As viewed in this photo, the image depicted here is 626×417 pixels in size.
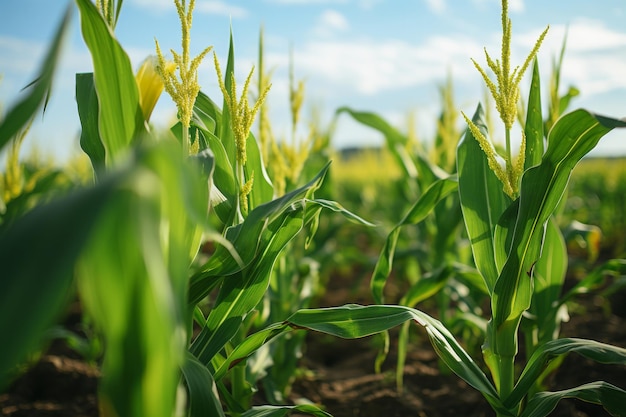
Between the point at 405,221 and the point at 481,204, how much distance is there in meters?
0.29

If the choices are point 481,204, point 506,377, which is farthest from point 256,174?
point 506,377

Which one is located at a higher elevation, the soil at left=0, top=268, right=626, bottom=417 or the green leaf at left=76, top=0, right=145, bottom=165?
the green leaf at left=76, top=0, right=145, bottom=165

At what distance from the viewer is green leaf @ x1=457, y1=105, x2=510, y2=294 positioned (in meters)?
1.59

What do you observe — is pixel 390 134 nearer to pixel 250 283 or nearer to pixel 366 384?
pixel 366 384

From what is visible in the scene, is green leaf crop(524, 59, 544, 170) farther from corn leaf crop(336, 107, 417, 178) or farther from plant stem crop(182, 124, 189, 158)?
corn leaf crop(336, 107, 417, 178)

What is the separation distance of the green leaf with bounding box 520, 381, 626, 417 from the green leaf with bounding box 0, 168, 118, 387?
126cm

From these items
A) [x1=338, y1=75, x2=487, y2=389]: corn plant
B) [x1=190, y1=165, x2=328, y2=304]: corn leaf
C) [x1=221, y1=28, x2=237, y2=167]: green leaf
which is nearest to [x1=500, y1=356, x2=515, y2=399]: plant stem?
[x1=338, y1=75, x2=487, y2=389]: corn plant

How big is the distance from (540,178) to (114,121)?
1035mm

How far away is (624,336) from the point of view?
2.79 m

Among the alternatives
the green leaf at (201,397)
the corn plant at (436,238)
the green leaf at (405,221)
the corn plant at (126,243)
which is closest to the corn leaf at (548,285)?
the corn plant at (436,238)

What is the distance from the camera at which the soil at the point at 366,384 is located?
2.22 metres

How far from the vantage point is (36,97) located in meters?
0.92

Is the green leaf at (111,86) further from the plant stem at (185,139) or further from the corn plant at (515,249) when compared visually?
the corn plant at (515,249)

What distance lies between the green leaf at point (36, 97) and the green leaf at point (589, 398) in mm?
1360
